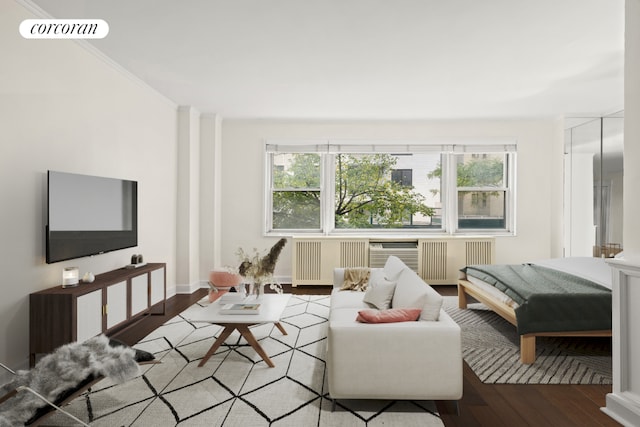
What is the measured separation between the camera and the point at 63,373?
6.25 ft

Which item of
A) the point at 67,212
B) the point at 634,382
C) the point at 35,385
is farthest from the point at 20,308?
the point at 634,382

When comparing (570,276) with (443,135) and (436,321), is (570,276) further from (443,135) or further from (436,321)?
(443,135)

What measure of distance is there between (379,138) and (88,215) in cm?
416

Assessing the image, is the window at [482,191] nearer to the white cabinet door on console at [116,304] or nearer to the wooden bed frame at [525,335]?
the wooden bed frame at [525,335]

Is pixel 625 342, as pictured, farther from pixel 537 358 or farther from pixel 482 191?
pixel 482 191

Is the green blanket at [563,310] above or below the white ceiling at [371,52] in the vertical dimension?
below

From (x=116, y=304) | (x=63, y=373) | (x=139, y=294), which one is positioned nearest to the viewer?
(x=63, y=373)

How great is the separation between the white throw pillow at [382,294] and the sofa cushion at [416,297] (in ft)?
0.17

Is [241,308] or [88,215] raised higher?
[88,215]

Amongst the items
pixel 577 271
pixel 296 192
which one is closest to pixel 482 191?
pixel 577 271

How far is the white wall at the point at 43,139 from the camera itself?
2.47 meters

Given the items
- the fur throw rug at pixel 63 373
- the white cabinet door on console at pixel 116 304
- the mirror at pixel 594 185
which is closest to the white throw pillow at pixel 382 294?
the fur throw rug at pixel 63 373

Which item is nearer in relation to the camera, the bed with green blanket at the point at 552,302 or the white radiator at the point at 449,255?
the bed with green blanket at the point at 552,302

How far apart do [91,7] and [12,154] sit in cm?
118
